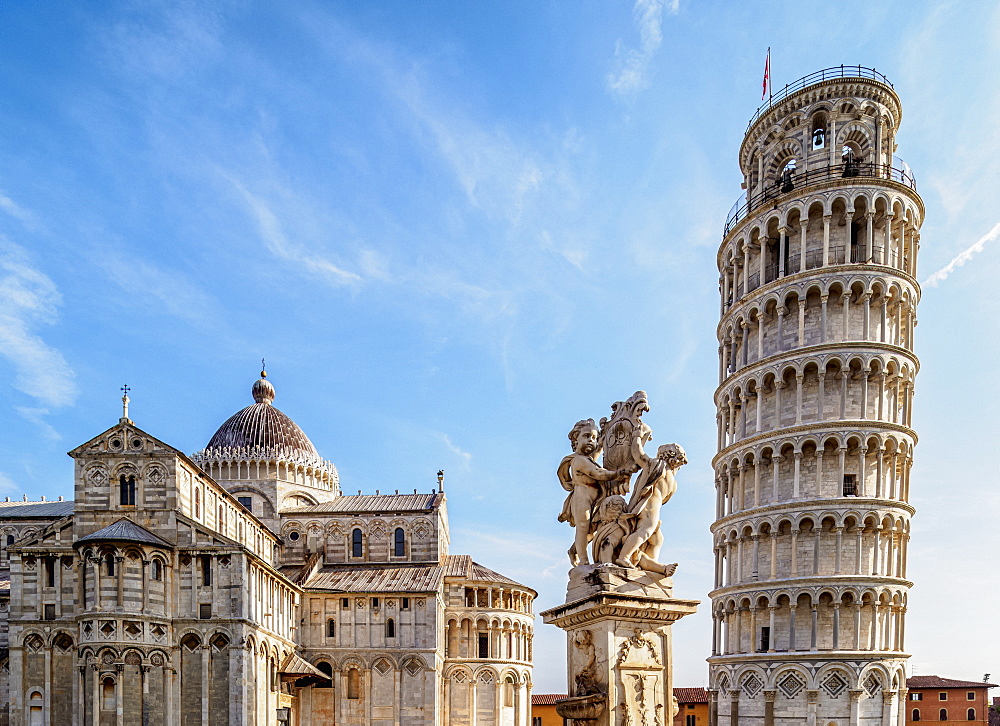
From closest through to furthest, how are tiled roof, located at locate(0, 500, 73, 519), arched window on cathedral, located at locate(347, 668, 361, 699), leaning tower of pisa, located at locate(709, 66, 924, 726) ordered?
leaning tower of pisa, located at locate(709, 66, 924, 726)
arched window on cathedral, located at locate(347, 668, 361, 699)
tiled roof, located at locate(0, 500, 73, 519)

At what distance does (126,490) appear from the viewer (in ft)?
140

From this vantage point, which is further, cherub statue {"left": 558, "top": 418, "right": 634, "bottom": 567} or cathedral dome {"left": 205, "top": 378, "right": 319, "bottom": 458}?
cathedral dome {"left": 205, "top": 378, "right": 319, "bottom": 458}

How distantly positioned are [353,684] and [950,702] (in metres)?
61.5

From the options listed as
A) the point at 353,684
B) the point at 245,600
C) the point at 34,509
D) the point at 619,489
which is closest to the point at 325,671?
the point at 353,684

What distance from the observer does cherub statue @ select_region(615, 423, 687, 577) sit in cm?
828

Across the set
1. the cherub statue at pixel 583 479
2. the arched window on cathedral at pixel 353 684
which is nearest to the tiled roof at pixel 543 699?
the arched window on cathedral at pixel 353 684

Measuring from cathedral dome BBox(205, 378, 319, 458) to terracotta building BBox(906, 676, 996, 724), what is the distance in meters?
64.5

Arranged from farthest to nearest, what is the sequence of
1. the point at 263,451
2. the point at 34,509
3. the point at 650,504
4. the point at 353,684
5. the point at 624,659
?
the point at 263,451
the point at 34,509
the point at 353,684
the point at 650,504
the point at 624,659

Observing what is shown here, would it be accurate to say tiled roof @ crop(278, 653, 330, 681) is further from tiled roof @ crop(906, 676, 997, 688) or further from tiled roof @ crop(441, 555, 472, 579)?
tiled roof @ crop(906, 676, 997, 688)

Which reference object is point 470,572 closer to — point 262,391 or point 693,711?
point 262,391

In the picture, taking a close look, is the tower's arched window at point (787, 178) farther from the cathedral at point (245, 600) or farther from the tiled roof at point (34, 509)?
the tiled roof at point (34, 509)

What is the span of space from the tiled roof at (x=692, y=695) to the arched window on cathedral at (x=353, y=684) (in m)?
37.1

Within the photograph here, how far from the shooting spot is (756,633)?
39.8 m

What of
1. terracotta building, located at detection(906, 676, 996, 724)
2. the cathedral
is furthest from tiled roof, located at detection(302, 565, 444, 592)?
terracotta building, located at detection(906, 676, 996, 724)
